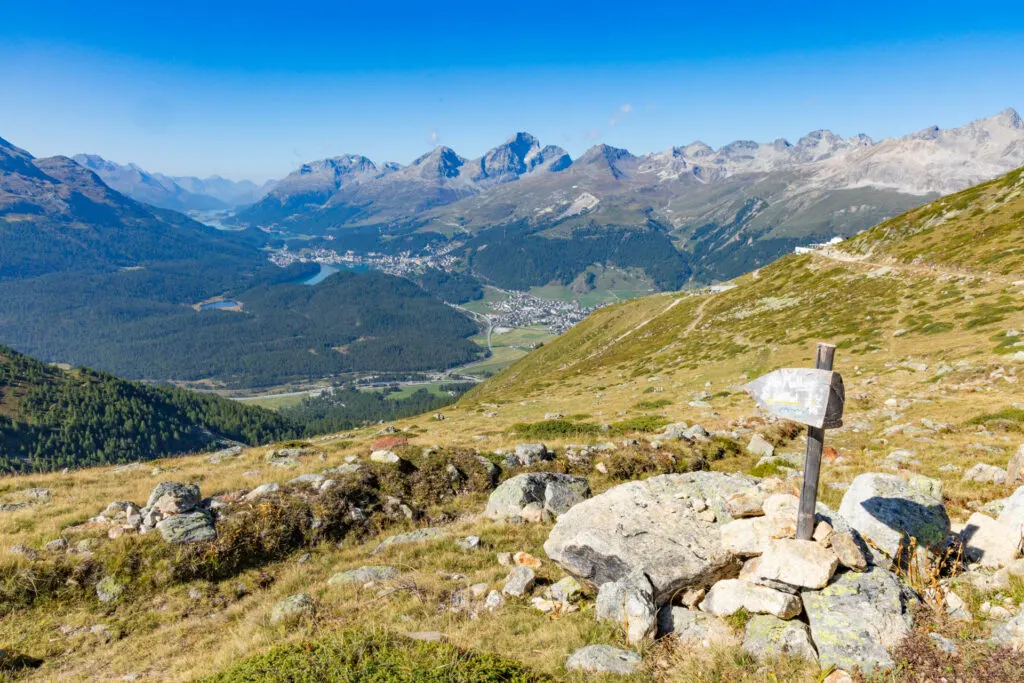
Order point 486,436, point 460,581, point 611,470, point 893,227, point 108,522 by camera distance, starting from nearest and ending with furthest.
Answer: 1. point 460,581
2. point 108,522
3. point 611,470
4. point 486,436
5. point 893,227

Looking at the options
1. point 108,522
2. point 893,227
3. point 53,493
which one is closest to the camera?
point 108,522

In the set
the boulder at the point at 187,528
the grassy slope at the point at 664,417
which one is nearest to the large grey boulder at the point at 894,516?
the grassy slope at the point at 664,417

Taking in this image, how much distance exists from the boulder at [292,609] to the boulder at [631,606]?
23.0 feet

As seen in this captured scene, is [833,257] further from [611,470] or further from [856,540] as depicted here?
[856,540]

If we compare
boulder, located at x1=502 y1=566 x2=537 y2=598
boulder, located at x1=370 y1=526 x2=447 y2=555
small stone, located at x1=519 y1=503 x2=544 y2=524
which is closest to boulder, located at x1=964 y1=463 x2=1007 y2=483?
small stone, located at x1=519 y1=503 x2=544 y2=524

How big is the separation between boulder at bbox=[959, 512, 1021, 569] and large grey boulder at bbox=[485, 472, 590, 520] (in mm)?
10484

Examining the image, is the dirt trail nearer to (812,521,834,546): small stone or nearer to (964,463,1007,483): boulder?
(964,463,1007,483): boulder

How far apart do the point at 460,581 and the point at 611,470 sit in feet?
38.0

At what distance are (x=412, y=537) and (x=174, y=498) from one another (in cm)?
841

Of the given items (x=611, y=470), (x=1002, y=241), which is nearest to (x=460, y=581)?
(x=611, y=470)

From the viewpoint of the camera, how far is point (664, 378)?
2203 inches

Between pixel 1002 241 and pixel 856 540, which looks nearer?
pixel 856 540

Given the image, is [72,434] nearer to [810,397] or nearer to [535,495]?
[535,495]

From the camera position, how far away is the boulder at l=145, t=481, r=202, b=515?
16062mm
